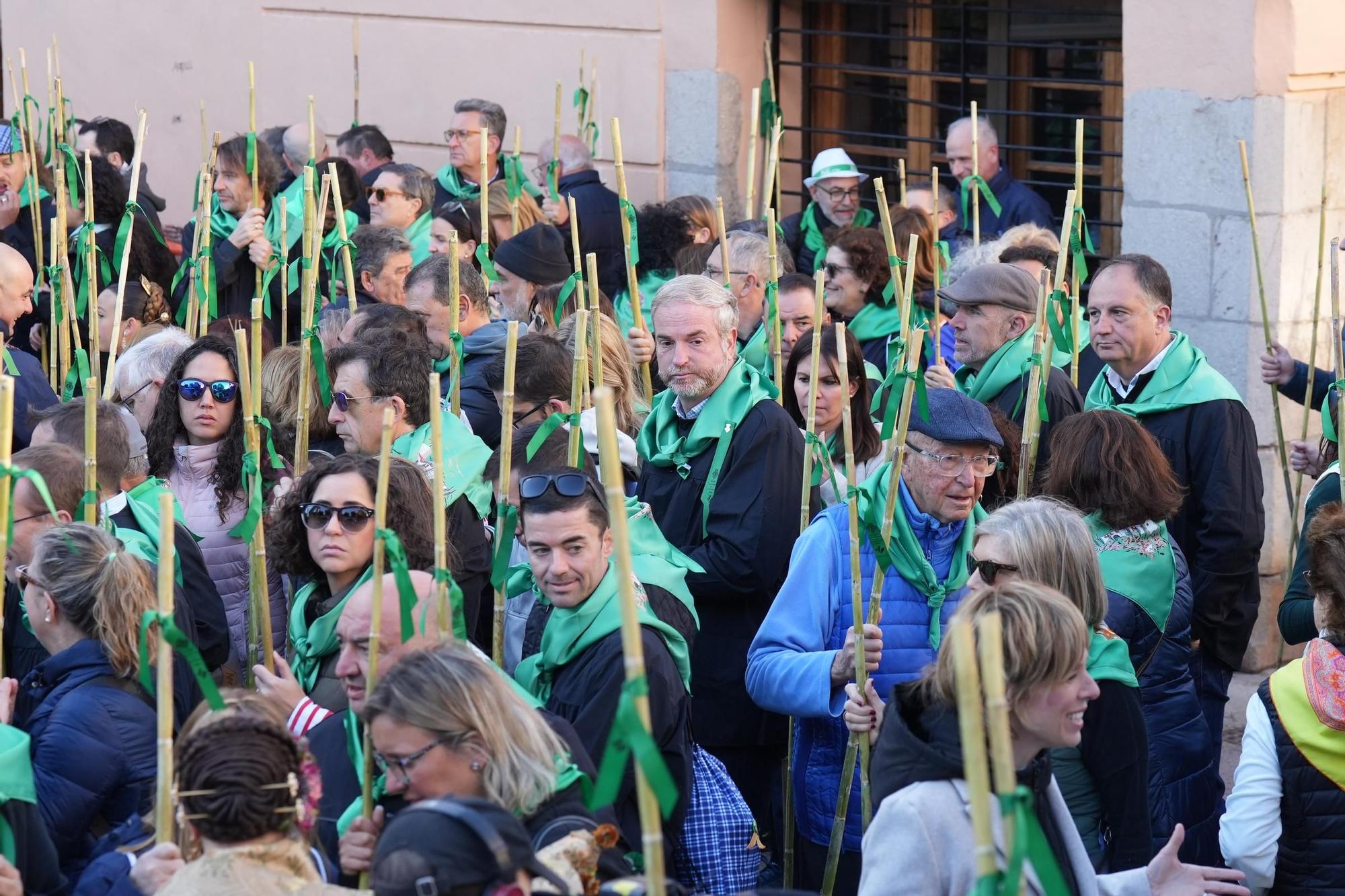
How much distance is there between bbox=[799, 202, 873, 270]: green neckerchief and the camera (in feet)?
23.2

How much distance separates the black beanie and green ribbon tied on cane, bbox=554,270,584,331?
302 millimetres

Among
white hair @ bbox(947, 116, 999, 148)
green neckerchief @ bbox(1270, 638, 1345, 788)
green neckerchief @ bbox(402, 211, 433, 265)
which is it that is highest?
white hair @ bbox(947, 116, 999, 148)

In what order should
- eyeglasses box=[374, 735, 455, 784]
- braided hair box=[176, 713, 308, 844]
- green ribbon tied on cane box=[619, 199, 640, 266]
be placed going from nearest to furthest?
braided hair box=[176, 713, 308, 844] → eyeglasses box=[374, 735, 455, 784] → green ribbon tied on cane box=[619, 199, 640, 266]

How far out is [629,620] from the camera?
2049 millimetres

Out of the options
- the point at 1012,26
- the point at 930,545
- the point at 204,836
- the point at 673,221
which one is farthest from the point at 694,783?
the point at 1012,26

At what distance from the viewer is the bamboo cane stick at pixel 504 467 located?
3.18 metres

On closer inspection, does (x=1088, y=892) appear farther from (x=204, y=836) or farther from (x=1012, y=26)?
(x=1012, y=26)

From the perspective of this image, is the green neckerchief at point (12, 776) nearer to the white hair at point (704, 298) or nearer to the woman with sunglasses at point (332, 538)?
the woman with sunglasses at point (332, 538)

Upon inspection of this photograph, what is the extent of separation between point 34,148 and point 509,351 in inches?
165

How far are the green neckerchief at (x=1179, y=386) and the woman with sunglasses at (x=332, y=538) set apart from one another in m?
1.82

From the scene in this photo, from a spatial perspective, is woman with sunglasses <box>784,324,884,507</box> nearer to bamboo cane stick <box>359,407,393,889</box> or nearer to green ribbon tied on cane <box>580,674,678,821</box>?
bamboo cane stick <box>359,407,393,889</box>

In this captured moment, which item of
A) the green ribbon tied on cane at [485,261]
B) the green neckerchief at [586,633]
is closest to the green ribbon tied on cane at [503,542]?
the green neckerchief at [586,633]

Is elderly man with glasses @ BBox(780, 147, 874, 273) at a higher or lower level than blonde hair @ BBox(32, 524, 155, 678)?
higher

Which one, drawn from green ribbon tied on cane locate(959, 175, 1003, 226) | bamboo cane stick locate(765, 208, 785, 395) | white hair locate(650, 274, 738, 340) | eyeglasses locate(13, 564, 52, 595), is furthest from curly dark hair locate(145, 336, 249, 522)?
green ribbon tied on cane locate(959, 175, 1003, 226)
